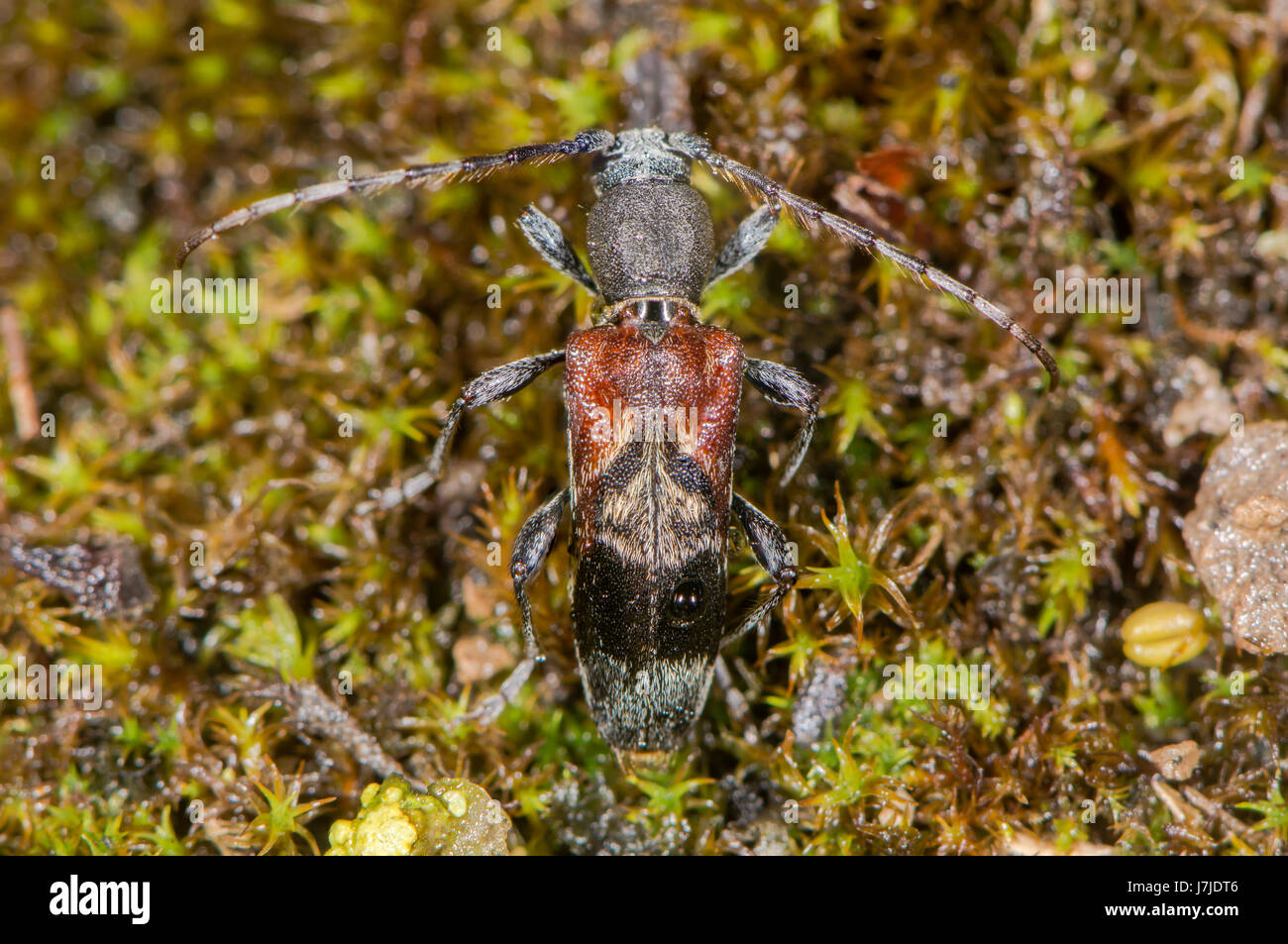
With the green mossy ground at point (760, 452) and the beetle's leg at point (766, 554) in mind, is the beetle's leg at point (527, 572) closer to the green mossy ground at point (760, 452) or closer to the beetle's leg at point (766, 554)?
the green mossy ground at point (760, 452)

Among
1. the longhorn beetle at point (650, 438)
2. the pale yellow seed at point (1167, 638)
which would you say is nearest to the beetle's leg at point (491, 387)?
the longhorn beetle at point (650, 438)

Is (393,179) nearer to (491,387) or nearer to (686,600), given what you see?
(491,387)

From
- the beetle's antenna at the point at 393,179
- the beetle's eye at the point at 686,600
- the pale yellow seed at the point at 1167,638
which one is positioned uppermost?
the beetle's antenna at the point at 393,179

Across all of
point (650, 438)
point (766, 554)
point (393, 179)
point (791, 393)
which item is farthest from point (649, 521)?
point (393, 179)

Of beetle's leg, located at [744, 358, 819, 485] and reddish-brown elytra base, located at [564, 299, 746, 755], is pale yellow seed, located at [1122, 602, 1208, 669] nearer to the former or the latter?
beetle's leg, located at [744, 358, 819, 485]

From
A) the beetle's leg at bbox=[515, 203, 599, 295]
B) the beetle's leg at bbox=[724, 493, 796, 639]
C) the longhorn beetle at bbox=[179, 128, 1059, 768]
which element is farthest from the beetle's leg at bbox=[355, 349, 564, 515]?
the beetle's leg at bbox=[724, 493, 796, 639]

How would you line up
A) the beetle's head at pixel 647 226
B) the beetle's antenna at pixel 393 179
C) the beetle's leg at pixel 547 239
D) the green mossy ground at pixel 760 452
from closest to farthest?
the beetle's antenna at pixel 393 179 → the green mossy ground at pixel 760 452 → the beetle's head at pixel 647 226 → the beetle's leg at pixel 547 239

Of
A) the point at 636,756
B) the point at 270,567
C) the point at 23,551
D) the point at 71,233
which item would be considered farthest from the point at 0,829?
the point at 71,233
